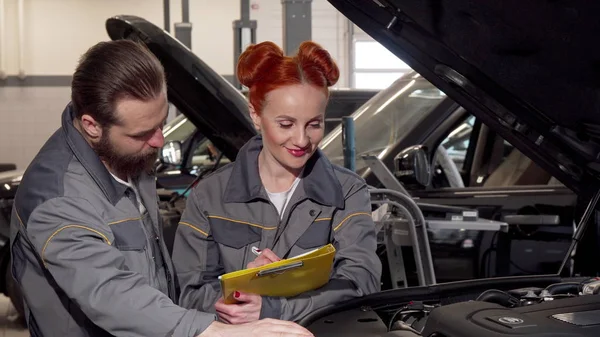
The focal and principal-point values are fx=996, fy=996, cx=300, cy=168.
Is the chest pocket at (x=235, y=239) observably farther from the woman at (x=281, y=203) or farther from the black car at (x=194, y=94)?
the black car at (x=194, y=94)

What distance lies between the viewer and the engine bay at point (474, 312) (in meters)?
1.95

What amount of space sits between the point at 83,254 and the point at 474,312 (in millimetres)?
835

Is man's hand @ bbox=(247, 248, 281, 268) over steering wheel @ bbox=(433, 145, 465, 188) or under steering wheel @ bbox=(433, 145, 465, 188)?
over

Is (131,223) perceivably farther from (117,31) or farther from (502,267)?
(117,31)

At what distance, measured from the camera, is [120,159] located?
2346mm

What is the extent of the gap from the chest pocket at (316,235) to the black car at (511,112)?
19 centimetres

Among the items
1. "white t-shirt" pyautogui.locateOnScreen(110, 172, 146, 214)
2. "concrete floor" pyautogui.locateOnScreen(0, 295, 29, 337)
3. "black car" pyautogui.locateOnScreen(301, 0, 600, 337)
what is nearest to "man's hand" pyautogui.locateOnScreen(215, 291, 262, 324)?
"black car" pyautogui.locateOnScreen(301, 0, 600, 337)

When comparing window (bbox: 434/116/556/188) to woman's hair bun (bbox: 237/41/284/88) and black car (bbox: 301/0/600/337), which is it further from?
woman's hair bun (bbox: 237/41/284/88)

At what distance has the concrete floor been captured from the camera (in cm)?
664

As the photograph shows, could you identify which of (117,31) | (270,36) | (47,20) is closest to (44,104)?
(47,20)

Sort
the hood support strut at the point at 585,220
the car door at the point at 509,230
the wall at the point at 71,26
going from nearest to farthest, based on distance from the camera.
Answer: the hood support strut at the point at 585,220, the car door at the point at 509,230, the wall at the point at 71,26

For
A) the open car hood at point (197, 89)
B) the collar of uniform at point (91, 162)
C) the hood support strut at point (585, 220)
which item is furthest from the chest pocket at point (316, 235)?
the open car hood at point (197, 89)

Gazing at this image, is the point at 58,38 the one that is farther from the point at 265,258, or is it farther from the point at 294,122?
the point at 265,258

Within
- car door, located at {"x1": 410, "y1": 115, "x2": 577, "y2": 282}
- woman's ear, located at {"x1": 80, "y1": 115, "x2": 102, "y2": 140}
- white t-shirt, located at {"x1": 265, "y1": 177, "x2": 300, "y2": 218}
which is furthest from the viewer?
car door, located at {"x1": 410, "y1": 115, "x2": 577, "y2": 282}
